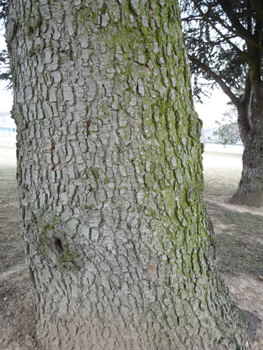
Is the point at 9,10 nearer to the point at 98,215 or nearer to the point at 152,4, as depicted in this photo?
the point at 152,4

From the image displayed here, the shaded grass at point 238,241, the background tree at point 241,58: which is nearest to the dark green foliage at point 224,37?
the background tree at point 241,58

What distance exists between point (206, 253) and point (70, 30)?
151 centimetres

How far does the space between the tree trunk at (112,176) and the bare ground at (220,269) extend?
407 mm

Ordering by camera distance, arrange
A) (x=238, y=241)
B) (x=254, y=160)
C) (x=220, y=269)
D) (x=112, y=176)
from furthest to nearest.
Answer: (x=254, y=160) < (x=238, y=241) < (x=220, y=269) < (x=112, y=176)

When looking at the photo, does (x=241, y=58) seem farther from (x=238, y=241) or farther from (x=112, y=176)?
(x=112, y=176)

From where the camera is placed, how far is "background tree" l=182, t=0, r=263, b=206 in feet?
18.4

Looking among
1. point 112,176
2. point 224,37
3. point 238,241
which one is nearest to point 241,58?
point 224,37

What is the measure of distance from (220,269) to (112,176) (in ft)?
7.53

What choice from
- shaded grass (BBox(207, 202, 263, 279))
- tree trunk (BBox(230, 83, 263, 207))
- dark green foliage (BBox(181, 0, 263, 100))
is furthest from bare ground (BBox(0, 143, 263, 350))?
dark green foliage (BBox(181, 0, 263, 100))

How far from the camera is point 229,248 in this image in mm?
3697

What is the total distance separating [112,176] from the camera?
1.36 meters

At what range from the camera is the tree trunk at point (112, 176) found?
1291 millimetres

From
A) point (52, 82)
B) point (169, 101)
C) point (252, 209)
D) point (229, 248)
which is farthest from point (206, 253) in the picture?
point (252, 209)

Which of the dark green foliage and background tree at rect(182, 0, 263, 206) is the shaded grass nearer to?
background tree at rect(182, 0, 263, 206)
